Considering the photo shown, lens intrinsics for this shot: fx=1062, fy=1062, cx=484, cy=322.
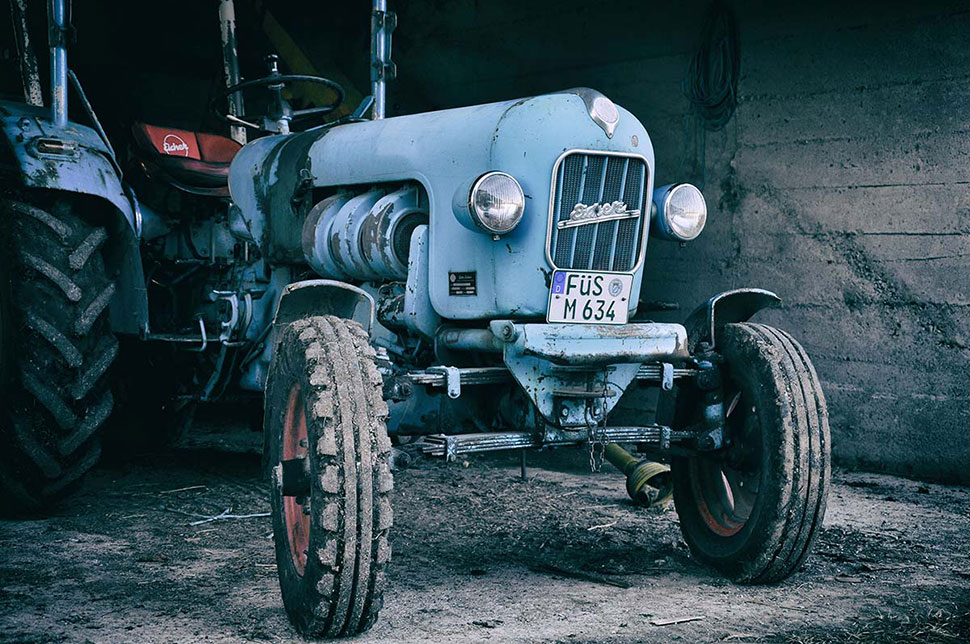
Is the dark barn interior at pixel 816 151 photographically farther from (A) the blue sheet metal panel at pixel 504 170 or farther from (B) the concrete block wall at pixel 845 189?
(A) the blue sheet metal panel at pixel 504 170

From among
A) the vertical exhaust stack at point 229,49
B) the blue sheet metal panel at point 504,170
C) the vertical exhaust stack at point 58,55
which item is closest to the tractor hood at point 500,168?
the blue sheet metal panel at point 504,170

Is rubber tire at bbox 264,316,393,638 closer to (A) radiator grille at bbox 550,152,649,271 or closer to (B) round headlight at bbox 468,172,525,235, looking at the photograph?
(B) round headlight at bbox 468,172,525,235

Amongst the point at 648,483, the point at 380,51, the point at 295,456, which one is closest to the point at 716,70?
the point at 380,51

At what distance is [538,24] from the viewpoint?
7121 mm

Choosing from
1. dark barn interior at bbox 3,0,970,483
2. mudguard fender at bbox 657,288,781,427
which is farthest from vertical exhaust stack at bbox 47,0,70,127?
mudguard fender at bbox 657,288,781,427

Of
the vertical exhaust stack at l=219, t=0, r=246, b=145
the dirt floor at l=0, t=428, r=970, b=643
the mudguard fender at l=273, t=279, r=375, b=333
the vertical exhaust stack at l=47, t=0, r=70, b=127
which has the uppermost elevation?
the vertical exhaust stack at l=219, t=0, r=246, b=145

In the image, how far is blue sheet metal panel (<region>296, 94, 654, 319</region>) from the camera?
11.3 ft

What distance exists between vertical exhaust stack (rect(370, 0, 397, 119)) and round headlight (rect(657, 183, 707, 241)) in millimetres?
1730

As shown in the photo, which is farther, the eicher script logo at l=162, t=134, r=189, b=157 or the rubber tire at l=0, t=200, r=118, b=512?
the eicher script logo at l=162, t=134, r=189, b=157

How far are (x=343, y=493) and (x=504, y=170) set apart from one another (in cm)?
123

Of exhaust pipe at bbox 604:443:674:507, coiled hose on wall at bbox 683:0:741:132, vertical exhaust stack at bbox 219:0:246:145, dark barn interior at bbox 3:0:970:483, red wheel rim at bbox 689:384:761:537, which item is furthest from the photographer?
coiled hose on wall at bbox 683:0:741:132

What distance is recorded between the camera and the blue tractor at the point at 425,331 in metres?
3.03

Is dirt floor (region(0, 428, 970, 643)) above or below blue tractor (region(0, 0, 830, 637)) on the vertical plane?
below

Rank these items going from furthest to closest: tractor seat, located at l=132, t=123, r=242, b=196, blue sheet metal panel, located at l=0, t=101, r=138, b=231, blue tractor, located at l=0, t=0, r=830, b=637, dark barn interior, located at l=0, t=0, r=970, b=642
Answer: tractor seat, located at l=132, t=123, r=242, b=196 → dark barn interior, located at l=0, t=0, r=970, b=642 → blue sheet metal panel, located at l=0, t=101, r=138, b=231 → blue tractor, located at l=0, t=0, r=830, b=637
